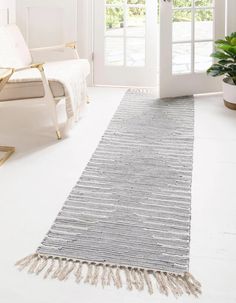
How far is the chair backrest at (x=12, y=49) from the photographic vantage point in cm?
396

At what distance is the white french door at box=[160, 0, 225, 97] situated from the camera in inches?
179

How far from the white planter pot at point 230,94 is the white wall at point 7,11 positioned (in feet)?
6.77

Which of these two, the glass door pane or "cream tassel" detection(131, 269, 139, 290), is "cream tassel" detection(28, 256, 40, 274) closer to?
"cream tassel" detection(131, 269, 139, 290)

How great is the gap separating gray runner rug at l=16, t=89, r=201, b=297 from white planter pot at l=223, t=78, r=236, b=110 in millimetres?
753

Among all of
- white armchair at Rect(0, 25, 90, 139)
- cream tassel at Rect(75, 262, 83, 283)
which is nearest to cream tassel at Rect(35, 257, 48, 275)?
cream tassel at Rect(75, 262, 83, 283)

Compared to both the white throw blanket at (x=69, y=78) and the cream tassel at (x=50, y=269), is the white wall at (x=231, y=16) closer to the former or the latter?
the white throw blanket at (x=69, y=78)

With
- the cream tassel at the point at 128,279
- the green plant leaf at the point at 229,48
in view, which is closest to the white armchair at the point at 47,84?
the green plant leaf at the point at 229,48

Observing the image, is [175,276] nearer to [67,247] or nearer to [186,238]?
[186,238]

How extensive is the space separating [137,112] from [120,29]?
1.20 metres

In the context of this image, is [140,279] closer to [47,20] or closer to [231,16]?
[231,16]

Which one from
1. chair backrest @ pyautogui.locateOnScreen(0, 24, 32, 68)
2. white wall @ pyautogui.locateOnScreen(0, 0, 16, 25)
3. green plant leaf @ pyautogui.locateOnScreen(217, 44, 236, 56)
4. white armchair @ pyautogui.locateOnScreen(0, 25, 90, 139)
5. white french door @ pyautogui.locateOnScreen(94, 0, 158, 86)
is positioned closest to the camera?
white armchair @ pyautogui.locateOnScreen(0, 25, 90, 139)

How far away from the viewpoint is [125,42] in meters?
5.05

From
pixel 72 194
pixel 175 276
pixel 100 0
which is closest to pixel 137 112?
pixel 100 0

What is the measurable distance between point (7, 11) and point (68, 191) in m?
2.58
